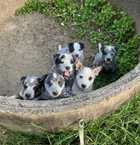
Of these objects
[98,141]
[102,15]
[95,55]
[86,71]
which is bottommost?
[98,141]

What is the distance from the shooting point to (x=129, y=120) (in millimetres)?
4754

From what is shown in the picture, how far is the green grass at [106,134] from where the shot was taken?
4.66 meters

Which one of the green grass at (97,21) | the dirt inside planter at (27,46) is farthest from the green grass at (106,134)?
the dirt inside planter at (27,46)

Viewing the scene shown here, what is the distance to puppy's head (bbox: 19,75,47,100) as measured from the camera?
15.5 feet

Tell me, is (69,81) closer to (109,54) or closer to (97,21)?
(109,54)

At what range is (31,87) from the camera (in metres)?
4.75

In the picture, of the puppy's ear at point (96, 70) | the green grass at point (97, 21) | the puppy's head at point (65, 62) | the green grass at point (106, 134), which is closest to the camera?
the green grass at point (106, 134)

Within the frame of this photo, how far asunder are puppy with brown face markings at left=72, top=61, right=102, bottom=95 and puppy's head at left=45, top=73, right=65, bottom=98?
0.46ft

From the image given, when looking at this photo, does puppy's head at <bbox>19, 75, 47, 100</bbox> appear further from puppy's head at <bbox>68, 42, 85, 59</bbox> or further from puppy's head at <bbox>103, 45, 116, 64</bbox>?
puppy's head at <bbox>103, 45, 116, 64</bbox>

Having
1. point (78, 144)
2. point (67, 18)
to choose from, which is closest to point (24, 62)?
point (67, 18)

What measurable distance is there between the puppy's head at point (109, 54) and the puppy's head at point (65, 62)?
0.31 meters

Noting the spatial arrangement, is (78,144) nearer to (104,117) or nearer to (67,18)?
(104,117)

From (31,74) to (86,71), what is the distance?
77 cm

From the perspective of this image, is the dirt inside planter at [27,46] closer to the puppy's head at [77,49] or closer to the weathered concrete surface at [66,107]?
the puppy's head at [77,49]
